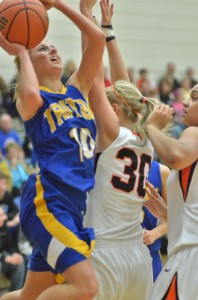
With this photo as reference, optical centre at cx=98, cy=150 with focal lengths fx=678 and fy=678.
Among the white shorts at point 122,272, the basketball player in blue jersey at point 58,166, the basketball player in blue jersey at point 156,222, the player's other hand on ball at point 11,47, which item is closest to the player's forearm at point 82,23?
the basketball player in blue jersey at point 58,166

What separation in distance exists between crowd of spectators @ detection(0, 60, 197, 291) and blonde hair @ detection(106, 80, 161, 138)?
1.83 ft

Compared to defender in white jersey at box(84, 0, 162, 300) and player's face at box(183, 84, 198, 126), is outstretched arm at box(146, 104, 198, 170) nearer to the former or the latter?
player's face at box(183, 84, 198, 126)

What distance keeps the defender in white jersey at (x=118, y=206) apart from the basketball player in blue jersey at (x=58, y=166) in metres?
0.24

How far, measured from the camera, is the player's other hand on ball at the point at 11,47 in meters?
4.38

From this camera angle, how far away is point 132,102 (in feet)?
16.7

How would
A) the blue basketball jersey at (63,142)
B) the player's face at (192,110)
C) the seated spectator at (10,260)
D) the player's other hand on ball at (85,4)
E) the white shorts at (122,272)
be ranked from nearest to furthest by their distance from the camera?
the blue basketball jersey at (63,142)
the player's face at (192,110)
the white shorts at (122,272)
the player's other hand on ball at (85,4)
the seated spectator at (10,260)

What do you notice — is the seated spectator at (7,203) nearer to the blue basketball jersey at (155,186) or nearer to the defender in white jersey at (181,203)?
the blue basketball jersey at (155,186)

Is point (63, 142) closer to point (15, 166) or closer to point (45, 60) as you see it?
point (45, 60)

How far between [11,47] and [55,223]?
118 cm

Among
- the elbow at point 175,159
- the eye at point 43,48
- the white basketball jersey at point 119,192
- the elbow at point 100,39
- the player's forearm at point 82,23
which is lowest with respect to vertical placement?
the white basketball jersey at point 119,192

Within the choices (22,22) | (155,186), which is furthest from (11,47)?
(155,186)

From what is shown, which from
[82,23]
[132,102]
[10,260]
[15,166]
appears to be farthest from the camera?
[15,166]

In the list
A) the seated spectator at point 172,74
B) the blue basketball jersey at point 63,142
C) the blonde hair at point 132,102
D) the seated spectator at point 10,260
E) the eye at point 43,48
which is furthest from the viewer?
the seated spectator at point 172,74

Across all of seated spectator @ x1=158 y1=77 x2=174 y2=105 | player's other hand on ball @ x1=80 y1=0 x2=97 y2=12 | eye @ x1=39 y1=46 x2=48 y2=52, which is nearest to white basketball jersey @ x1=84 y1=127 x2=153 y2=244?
eye @ x1=39 y1=46 x2=48 y2=52
